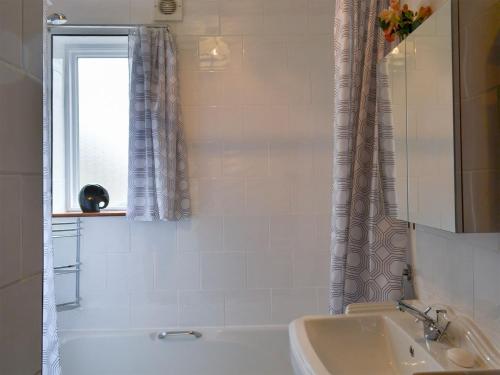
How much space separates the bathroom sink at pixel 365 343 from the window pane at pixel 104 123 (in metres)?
1.66

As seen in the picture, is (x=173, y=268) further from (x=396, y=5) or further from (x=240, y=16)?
(x=396, y=5)

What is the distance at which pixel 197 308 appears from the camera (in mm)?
2256

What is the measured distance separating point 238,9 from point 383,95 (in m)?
1.22

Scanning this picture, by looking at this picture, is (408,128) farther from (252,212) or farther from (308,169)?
(252,212)

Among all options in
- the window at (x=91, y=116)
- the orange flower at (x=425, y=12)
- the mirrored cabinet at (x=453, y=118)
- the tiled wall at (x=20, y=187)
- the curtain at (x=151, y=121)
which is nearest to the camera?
the tiled wall at (x=20, y=187)

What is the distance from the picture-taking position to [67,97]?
2.40 meters

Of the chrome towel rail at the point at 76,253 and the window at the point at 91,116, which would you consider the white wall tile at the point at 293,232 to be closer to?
the window at the point at 91,116

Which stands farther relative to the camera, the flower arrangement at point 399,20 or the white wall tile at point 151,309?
the white wall tile at point 151,309

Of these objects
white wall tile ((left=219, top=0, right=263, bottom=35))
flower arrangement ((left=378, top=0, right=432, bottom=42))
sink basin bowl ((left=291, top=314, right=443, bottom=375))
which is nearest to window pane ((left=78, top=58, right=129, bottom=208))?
white wall tile ((left=219, top=0, right=263, bottom=35))

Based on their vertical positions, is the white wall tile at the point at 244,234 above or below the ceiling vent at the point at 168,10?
below

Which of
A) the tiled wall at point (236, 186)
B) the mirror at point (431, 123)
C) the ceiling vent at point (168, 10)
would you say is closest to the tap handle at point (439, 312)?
the mirror at point (431, 123)

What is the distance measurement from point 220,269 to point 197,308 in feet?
0.94

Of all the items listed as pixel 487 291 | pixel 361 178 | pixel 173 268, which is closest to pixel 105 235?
pixel 173 268

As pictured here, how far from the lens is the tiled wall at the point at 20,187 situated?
0.44 metres
